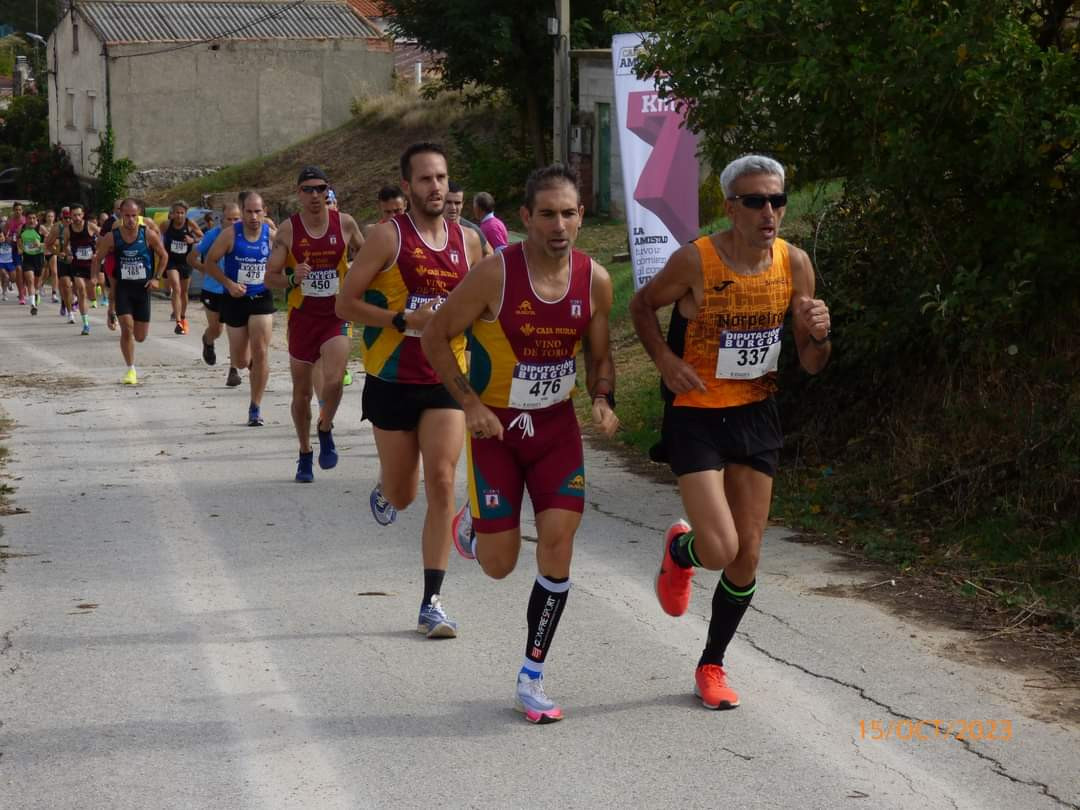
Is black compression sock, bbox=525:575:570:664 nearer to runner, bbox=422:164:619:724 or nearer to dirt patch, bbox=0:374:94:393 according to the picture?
runner, bbox=422:164:619:724

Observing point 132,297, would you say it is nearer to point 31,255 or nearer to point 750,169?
point 750,169

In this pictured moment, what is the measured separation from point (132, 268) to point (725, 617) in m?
12.8

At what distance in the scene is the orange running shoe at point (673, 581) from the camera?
20.1ft

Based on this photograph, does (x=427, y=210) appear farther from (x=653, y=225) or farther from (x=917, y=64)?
(x=653, y=225)

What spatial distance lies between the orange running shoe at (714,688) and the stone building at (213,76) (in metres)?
45.6

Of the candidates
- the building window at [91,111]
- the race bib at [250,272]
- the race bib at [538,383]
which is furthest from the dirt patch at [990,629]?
the building window at [91,111]

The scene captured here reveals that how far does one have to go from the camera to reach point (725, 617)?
581 cm

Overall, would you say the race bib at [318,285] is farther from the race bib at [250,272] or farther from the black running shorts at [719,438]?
the black running shorts at [719,438]

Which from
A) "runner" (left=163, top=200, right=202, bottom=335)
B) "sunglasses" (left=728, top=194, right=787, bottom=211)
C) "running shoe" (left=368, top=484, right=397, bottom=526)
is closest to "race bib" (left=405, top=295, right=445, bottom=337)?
"running shoe" (left=368, top=484, right=397, bottom=526)

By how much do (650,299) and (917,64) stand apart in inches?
133

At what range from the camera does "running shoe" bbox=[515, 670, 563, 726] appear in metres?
5.55

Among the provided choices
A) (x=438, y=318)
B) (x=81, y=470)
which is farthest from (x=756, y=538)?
(x=81, y=470)

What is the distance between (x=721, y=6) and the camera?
9734mm
